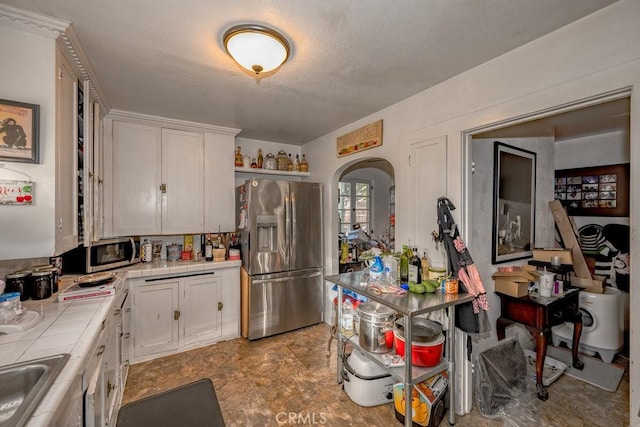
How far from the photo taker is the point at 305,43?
1.60m

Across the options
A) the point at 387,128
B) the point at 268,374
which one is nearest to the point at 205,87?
the point at 387,128

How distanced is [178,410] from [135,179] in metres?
2.51

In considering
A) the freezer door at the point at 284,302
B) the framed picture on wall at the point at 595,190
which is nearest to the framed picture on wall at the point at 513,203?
the framed picture on wall at the point at 595,190

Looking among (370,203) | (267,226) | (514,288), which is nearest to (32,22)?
(267,226)

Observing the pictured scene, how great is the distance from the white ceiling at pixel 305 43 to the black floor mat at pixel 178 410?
5.87 ft

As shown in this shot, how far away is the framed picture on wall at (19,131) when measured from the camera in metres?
1.31

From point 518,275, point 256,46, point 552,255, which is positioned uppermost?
point 256,46

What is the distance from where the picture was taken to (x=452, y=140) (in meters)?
2.03

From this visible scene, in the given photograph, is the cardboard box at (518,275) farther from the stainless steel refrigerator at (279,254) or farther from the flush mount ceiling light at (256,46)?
the flush mount ceiling light at (256,46)

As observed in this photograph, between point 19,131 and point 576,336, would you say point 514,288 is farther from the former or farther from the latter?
point 19,131

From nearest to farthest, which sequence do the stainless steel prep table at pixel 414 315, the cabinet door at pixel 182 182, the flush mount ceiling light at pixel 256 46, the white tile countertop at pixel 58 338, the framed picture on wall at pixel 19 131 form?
1. the white tile countertop at pixel 58 338
2. the framed picture on wall at pixel 19 131
3. the flush mount ceiling light at pixel 256 46
4. the stainless steel prep table at pixel 414 315
5. the cabinet door at pixel 182 182

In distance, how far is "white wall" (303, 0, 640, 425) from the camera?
4.12ft

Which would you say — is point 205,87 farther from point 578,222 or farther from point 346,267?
point 578,222

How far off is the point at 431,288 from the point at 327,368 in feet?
4.39
